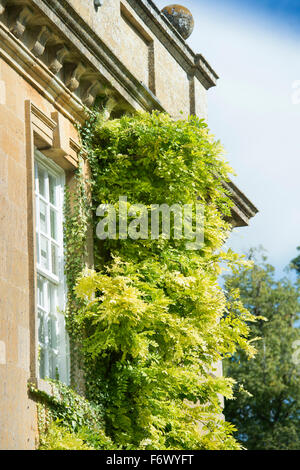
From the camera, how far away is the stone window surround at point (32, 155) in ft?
36.2

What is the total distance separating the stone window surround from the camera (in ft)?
36.2

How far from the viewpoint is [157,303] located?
1234 centimetres

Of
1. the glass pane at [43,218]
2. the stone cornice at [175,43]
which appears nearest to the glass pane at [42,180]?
the glass pane at [43,218]

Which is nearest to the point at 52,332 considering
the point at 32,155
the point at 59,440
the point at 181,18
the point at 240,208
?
the point at 59,440

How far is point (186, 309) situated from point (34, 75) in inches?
144

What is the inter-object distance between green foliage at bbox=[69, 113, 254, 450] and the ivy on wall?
0.02 m

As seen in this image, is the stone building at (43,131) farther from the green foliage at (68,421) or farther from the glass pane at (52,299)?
the green foliage at (68,421)

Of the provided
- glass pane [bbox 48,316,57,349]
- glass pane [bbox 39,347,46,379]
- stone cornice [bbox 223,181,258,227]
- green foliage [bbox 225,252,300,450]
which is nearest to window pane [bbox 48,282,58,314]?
glass pane [bbox 48,316,57,349]

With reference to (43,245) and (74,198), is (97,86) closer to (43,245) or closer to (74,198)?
(74,198)

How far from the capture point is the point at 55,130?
1288cm

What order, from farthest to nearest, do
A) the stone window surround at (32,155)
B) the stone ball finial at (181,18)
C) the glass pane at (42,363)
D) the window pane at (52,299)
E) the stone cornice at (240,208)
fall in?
1. the stone cornice at (240,208)
2. the stone ball finial at (181,18)
3. the window pane at (52,299)
4. the glass pane at (42,363)
5. the stone window surround at (32,155)

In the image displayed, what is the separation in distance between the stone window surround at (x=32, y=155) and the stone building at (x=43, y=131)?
0.01 metres

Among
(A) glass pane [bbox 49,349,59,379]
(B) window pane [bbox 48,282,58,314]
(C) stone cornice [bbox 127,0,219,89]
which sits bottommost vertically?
(A) glass pane [bbox 49,349,59,379]
